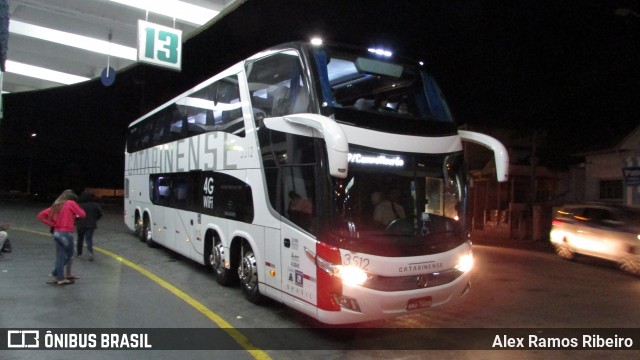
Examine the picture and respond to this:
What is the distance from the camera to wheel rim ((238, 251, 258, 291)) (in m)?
7.31

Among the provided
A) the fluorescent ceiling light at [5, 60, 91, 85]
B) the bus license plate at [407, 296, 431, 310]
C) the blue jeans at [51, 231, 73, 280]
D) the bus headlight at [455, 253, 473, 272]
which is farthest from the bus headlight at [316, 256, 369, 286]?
the fluorescent ceiling light at [5, 60, 91, 85]

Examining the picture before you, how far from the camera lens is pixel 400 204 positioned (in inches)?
230

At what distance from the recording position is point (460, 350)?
5441 millimetres

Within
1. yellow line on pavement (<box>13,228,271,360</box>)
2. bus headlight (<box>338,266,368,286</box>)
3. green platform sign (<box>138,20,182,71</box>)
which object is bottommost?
yellow line on pavement (<box>13,228,271,360</box>)

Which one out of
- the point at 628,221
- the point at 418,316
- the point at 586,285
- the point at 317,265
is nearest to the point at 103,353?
the point at 317,265

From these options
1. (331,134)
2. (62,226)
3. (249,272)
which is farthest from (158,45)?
(331,134)

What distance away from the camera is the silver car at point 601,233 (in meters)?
10.8

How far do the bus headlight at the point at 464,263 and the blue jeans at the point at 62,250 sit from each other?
6.62 meters

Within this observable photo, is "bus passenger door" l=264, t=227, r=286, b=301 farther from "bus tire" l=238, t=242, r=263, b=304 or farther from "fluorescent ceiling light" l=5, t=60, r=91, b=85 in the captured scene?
"fluorescent ceiling light" l=5, t=60, r=91, b=85

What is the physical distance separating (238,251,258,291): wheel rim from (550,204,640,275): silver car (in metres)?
9.03

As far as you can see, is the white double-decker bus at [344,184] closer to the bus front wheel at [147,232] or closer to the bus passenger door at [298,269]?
the bus passenger door at [298,269]

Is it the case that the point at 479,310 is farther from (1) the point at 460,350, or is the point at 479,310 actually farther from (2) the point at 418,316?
(1) the point at 460,350

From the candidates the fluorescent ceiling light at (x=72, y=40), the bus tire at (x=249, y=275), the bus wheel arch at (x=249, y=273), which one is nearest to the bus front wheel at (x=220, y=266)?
the bus wheel arch at (x=249, y=273)

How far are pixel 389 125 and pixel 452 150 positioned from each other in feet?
3.63
